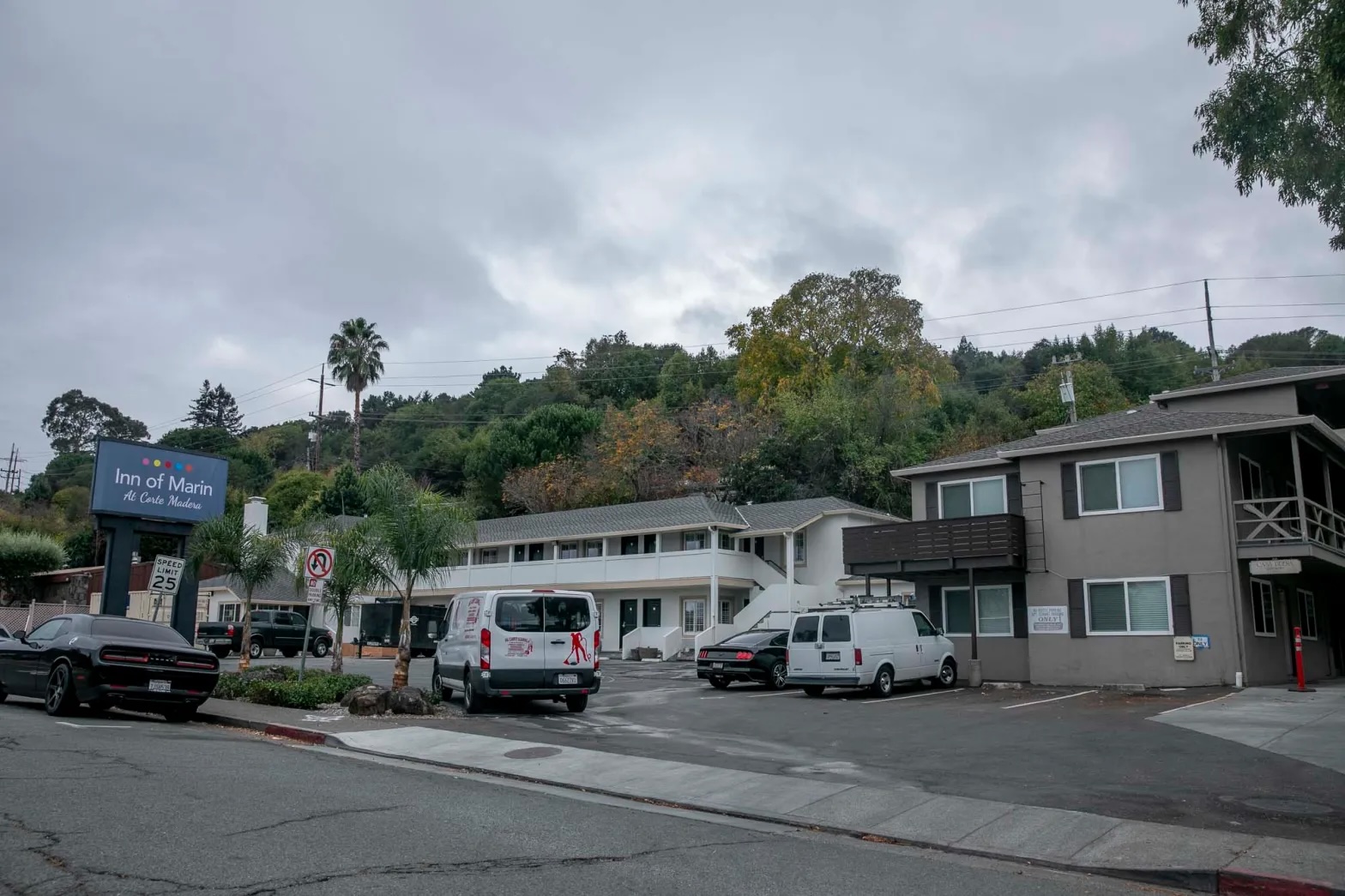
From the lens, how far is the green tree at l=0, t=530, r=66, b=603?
48.8 metres

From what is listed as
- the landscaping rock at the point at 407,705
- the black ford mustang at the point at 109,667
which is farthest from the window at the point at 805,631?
the black ford mustang at the point at 109,667

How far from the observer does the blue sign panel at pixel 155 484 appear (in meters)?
24.0

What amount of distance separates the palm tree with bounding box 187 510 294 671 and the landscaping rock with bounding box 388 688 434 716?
26.0 ft

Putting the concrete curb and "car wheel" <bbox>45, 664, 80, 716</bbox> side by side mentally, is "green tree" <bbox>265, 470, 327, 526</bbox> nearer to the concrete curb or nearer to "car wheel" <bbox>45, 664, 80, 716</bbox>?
"car wheel" <bbox>45, 664, 80, 716</bbox>

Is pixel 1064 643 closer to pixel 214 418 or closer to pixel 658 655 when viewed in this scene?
pixel 658 655

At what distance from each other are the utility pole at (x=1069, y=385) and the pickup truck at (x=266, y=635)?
2692 cm

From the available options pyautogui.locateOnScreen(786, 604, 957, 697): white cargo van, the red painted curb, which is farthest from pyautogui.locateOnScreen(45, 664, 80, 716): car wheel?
the red painted curb

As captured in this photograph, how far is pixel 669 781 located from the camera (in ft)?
36.7

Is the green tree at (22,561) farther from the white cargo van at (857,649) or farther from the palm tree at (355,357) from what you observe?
the white cargo van at (857,649)

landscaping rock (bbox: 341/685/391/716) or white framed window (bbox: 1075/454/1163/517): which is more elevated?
white framed window (bbox: 1075/454/1163/517)

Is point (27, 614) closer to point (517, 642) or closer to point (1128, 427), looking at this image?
point (517, 642)

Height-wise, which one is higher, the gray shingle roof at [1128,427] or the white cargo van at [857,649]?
the gray shingle roof at [1128,427]

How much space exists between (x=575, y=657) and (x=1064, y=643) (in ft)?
41.0

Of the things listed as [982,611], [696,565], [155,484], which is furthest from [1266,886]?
[696,565]
